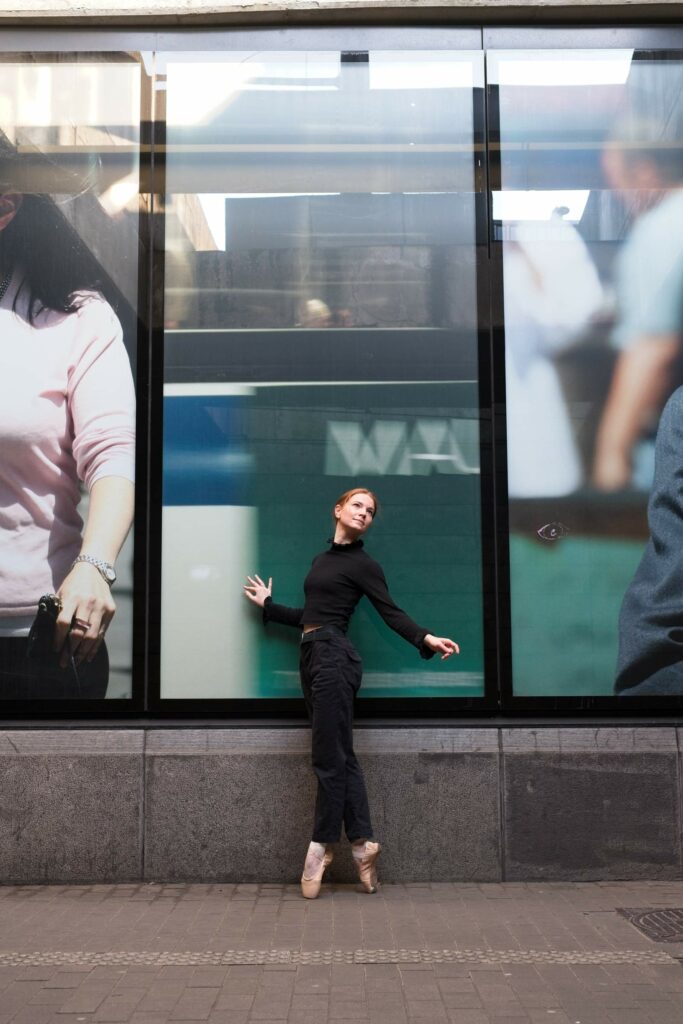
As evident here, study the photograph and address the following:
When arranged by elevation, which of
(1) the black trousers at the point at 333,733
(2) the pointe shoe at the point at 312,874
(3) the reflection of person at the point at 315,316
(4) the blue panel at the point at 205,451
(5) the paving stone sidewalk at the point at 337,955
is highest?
(3) the reflection of person at the point at 315,316

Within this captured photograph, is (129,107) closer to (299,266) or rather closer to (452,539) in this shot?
(299,266)

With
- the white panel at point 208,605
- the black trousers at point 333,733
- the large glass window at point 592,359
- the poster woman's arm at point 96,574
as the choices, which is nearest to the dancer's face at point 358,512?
the black trousers at point 333,733

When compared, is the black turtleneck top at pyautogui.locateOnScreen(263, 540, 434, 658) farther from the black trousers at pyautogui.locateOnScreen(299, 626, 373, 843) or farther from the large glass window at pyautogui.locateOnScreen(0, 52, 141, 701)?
the large glass window at pyautogui.locateOnScreen(0, 52, 141, 701)

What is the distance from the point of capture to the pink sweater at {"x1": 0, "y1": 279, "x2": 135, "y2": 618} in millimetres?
6328

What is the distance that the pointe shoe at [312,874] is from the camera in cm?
555

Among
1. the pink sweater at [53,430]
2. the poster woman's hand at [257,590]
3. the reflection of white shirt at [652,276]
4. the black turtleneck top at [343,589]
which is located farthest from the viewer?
the reflection of white shirt at [652,276]

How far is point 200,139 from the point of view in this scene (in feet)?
21.9

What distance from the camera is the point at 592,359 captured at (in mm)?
6457

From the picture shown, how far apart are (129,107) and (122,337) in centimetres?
156

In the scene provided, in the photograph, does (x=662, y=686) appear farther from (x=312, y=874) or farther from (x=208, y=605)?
(x=208, y=605)

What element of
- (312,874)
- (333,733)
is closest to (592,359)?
(333,733)

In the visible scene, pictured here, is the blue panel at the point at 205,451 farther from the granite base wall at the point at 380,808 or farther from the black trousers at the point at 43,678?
the granite base wall at the point at 380,808

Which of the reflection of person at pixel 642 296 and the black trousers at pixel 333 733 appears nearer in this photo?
the black trousers at pixel 333 733

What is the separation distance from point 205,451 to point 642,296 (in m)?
2.94
